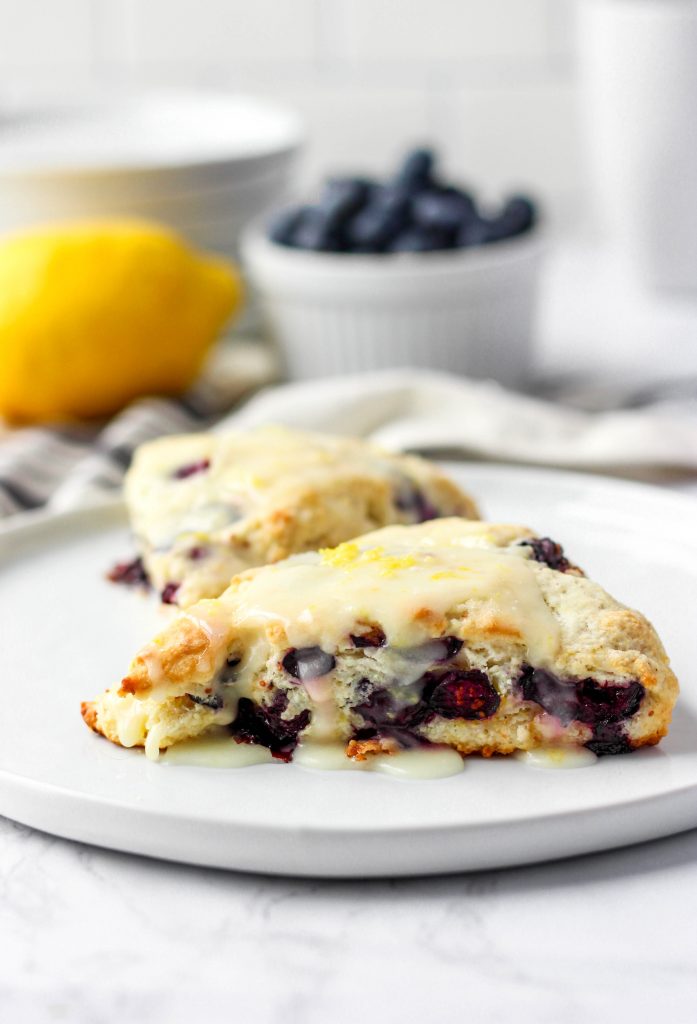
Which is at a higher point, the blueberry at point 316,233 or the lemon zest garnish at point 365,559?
the lemon zest garnish at point 365,559

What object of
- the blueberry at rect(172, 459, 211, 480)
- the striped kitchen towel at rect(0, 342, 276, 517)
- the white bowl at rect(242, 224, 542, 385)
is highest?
the blueberry at rect(172, 459, 211, 480)

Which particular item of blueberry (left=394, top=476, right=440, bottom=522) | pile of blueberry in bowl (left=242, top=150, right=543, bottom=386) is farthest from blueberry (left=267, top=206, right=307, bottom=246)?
blueberry (left=394, top=476, right=440, bottom=522)

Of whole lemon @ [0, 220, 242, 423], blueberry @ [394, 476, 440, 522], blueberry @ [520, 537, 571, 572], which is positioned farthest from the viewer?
whole lemon @ [0, 220, 242, 423]

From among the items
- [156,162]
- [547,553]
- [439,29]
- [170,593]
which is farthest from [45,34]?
[547,553]

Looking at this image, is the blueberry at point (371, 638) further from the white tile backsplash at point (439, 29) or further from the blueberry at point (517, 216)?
the white tile backsplash at point (439, 29)

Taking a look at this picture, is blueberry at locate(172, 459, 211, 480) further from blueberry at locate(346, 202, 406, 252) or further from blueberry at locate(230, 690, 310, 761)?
blueberry at locate(346, 202, 406, 252)

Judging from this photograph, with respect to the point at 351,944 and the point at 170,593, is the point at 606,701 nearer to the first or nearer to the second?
the point at 351,944

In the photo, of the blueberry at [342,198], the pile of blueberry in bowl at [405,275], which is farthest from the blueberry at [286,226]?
the blueberry at [342,198]
